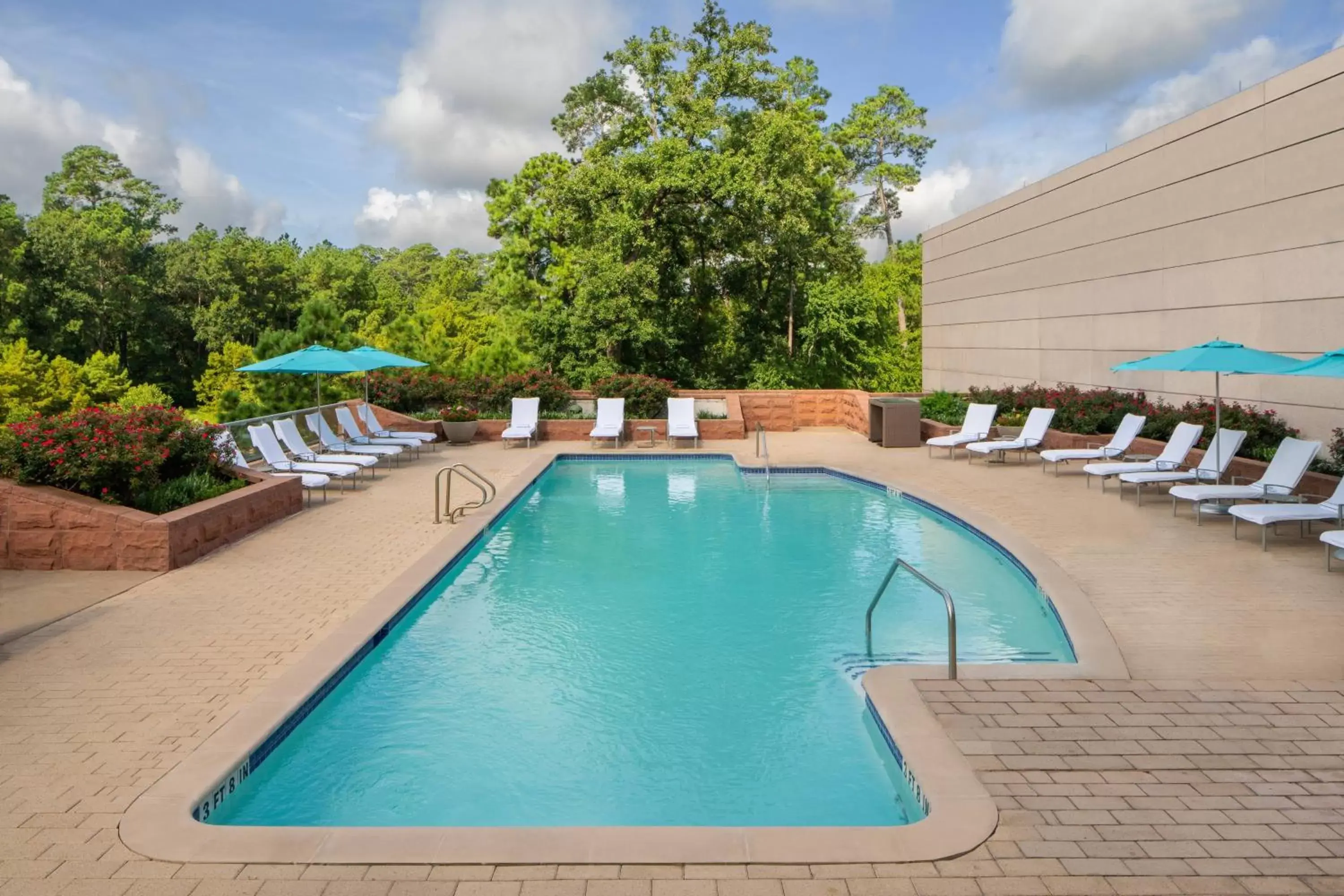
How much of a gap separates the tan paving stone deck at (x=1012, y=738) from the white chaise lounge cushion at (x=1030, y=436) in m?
5.97

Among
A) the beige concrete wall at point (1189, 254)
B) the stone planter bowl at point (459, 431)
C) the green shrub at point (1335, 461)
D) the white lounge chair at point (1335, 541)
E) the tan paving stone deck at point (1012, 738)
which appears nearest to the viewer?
the tan paving stone deck at point (1012, 738)

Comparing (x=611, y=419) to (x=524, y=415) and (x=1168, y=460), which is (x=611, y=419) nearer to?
(x=524, y=415)

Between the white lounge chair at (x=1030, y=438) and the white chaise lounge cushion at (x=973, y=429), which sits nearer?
the white lounge chair at (x=1030, y=438)

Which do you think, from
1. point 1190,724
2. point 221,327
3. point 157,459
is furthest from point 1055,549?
point 221,327

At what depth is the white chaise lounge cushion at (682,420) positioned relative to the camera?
60.4 ft

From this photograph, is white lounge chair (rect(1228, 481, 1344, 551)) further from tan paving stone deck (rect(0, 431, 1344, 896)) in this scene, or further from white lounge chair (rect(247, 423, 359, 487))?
white lounge chair (rect(247, 423, 359, 487))

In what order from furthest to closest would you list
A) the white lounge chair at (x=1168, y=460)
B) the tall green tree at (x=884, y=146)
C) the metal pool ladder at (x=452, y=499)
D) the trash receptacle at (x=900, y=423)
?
the tall green tree at (x=884, y=146) < the trash receptacle at (x=900, y=423) < the white lounge chair at (x=1168, y=460) < the metal pool ladder at (x=452, y=499)

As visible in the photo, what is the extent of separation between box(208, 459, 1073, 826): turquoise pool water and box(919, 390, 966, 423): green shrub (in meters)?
7.92

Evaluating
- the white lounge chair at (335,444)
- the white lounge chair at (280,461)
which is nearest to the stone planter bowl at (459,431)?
the white lounge chair at (335,444)

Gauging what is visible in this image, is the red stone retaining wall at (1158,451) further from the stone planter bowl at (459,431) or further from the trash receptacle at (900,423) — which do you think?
the stone planter bowl at (459,431)

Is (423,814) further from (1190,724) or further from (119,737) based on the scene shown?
(1190,724)

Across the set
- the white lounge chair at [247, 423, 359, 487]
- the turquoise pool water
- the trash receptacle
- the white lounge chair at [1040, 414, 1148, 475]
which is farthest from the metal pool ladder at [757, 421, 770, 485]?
the white lounge chair at [247, 423, 359, 487]

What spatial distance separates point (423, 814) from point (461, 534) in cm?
559

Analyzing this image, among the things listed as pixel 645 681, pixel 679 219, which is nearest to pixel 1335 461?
pixel 645 681
